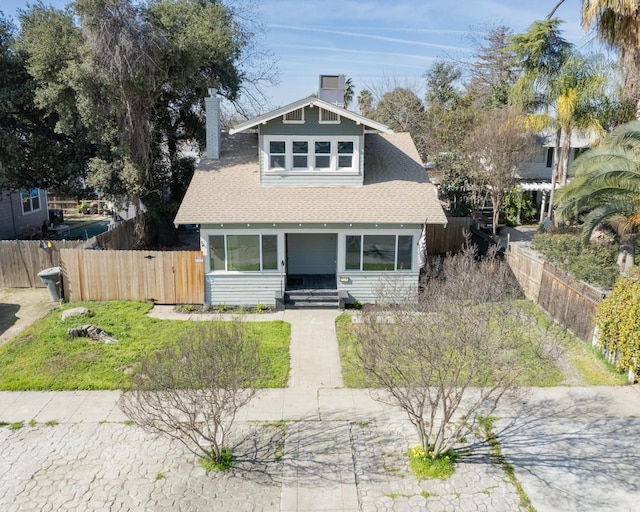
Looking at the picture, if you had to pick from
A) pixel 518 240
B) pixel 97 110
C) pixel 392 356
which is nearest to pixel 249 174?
pixel 97 110

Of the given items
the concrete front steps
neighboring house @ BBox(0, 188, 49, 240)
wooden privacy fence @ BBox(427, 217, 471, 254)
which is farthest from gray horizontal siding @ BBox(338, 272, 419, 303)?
neighboring house @ BBox(0, 188, 49, 240)

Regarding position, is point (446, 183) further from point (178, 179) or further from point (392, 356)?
point (392, 356)

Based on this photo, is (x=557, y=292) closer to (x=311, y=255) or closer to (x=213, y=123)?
(x=311, y=255)

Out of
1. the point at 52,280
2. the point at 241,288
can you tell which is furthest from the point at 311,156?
the point at 52,280

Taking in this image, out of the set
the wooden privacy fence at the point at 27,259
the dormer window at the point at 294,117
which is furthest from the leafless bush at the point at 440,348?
the wooden privacy fence at the point at 27,259

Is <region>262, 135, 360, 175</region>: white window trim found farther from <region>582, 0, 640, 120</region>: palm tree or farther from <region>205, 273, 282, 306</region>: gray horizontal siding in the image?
<region>582, 0, 640, 120</region>: palm tree

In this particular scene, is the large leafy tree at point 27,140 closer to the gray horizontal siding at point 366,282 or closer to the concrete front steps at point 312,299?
the concrete front steps at point 312,299
